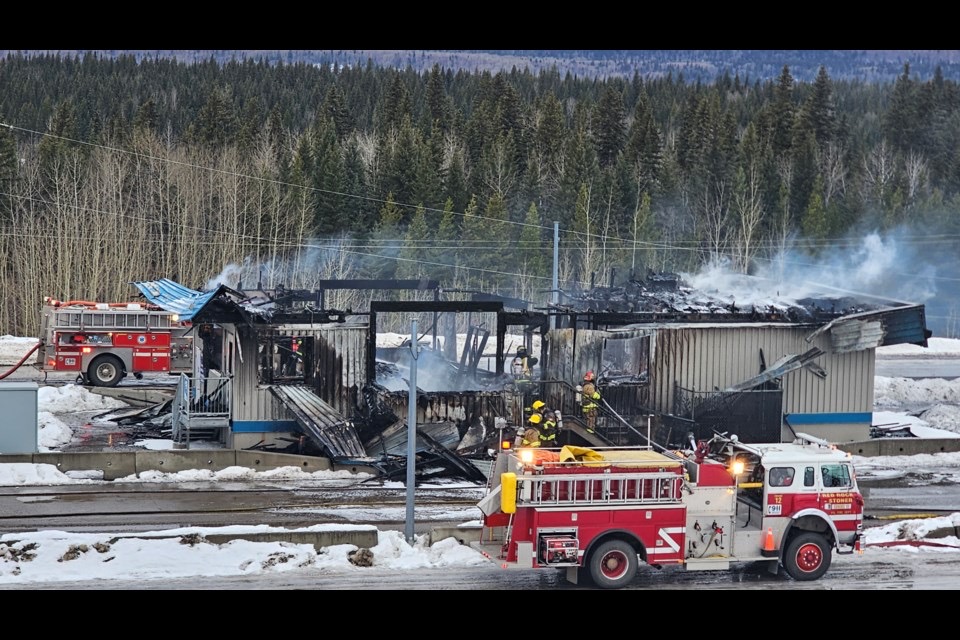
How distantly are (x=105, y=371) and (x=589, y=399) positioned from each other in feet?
57.5

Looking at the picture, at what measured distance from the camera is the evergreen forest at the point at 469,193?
6297 cm

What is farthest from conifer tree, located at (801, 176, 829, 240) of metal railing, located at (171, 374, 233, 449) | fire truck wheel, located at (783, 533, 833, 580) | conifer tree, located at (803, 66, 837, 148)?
fire truck wheel, located at (783, 533, 833, 580)

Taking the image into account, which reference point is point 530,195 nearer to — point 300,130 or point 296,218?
point 296,218

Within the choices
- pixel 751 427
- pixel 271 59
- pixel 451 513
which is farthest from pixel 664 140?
pixel 451 513

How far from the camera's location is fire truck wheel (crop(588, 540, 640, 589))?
15477mm

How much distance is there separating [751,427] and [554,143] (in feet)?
176

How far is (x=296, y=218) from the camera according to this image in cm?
6544

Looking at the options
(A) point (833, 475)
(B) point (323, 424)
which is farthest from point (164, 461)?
(A) point (833, 475)

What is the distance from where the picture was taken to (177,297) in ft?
98.1

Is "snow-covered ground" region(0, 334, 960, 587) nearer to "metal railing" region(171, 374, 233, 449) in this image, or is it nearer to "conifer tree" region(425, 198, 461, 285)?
"metal railing" region(171, 374, 233, 449)

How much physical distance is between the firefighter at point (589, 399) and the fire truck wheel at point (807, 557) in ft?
A: 23.6

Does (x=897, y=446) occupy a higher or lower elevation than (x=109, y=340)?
lower

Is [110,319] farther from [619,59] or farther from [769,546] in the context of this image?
[619,59]

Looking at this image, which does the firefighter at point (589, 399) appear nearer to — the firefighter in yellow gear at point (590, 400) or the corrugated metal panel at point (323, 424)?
the firefighter in yellow gear at point (590, 400)
